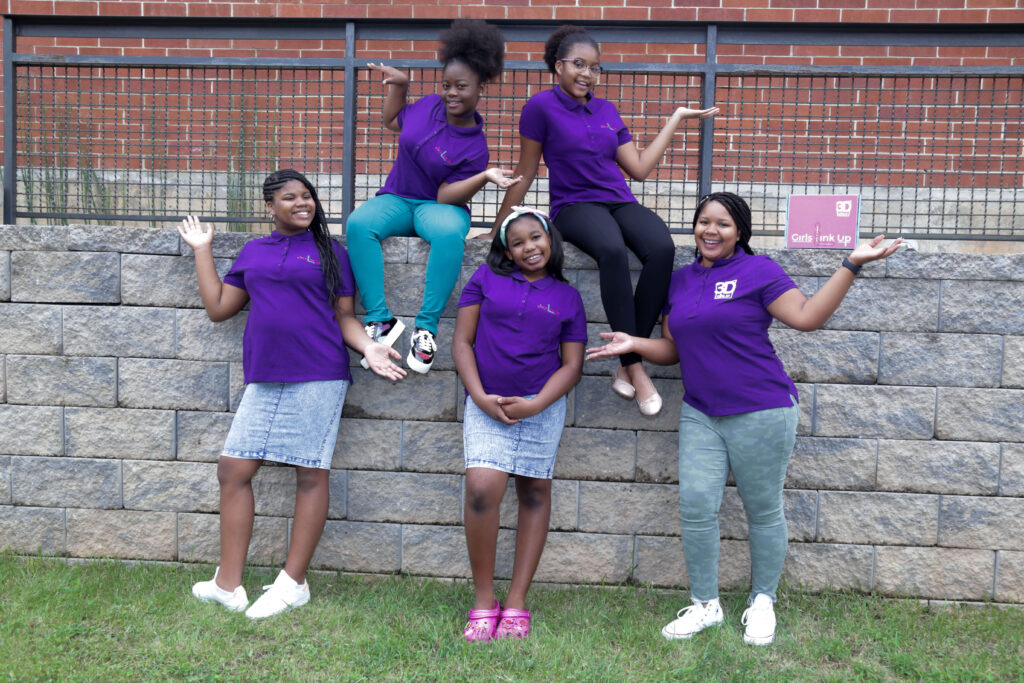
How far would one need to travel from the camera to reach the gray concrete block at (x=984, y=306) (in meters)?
3.81

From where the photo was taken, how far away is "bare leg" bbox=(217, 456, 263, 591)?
360cm

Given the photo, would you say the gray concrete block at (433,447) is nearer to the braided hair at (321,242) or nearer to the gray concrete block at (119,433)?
the braided hair at (321,242)

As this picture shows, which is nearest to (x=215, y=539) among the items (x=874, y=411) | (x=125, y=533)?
(x=125, y=533)

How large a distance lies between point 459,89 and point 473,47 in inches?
9.2

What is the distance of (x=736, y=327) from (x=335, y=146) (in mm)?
2564

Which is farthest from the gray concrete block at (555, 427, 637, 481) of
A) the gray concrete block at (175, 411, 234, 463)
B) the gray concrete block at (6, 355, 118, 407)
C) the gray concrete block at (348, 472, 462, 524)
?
the gray concrete block at (6, 355, 118, 407)

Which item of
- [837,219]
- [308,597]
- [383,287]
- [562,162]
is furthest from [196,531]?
[837,219]

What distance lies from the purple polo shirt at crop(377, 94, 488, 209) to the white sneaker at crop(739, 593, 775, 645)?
2.25 meters

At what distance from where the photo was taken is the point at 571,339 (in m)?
3.48

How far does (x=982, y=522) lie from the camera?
3.85 meters

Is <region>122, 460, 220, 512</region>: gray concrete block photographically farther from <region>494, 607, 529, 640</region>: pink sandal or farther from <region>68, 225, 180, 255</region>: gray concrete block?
<region>494, 607, 529, 640</region>: pink sandal

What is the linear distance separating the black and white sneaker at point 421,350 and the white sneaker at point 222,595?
1.21m

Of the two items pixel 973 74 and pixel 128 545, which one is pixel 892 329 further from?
pixel 128 545

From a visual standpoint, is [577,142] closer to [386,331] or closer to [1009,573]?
[386,331]
